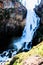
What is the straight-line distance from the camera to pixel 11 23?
2161 centimetres

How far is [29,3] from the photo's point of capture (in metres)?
27.8

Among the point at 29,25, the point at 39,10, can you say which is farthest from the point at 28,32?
the point at 39,10

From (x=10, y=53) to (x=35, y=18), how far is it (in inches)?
296

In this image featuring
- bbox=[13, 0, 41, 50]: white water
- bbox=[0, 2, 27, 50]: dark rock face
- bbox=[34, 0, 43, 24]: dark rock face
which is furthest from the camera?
bbox=[34, 0, 43, 24]: dark rock face

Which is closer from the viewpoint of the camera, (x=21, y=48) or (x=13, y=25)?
(x=21, y=48)

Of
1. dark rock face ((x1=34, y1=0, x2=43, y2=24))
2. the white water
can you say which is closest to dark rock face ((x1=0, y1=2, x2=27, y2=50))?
the white water

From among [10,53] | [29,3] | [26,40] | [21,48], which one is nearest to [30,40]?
[26,40]

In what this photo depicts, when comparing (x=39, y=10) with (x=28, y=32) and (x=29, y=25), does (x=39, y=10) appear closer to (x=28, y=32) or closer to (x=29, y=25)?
(x=29, y=25)

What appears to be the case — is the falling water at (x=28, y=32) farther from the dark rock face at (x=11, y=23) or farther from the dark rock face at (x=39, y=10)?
the dark rock face at (x=11, y=23)

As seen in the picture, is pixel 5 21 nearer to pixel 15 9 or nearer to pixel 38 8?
pixel 15 9

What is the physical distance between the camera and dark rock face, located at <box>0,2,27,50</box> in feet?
69.9

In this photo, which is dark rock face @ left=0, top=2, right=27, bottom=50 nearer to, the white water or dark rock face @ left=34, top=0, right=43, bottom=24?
the white water

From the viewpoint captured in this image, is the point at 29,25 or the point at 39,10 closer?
the point at 39,10

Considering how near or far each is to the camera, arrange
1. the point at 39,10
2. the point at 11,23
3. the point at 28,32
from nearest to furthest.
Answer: the point at 11,23
the point at 28,32
the point at 39,10
